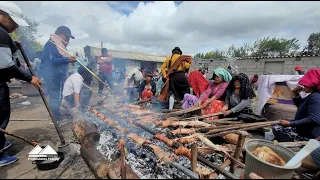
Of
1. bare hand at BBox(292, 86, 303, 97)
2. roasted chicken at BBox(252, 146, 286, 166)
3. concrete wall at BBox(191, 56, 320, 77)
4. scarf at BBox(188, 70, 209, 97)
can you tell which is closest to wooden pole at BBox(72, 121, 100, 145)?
roasted chicken at BBox(252, 146, 286, 166)

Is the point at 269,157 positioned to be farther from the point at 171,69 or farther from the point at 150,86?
the point at 150,86

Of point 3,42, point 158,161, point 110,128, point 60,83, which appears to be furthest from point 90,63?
point 158,161

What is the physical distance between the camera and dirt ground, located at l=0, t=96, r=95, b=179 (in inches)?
112

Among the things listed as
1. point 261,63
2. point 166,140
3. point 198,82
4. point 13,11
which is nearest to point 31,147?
point 13,11

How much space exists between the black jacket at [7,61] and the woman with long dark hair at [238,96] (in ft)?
16.1

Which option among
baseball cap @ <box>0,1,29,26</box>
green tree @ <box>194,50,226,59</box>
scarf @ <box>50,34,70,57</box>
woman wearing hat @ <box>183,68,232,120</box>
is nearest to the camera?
baseball cap @ <box>0,1,29,26</box>

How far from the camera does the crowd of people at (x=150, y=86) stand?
123 inches

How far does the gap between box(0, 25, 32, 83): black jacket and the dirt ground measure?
1561 millimetres

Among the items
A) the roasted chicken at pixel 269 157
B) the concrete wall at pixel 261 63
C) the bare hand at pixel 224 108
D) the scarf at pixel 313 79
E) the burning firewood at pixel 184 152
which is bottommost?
the burning firewood at pixel 184 152

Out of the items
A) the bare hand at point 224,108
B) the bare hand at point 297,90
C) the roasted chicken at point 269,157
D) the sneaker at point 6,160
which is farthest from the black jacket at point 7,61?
the bare hand at point 297,90

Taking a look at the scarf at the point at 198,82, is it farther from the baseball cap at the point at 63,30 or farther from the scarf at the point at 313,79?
the baseball cap at the point at 63,30

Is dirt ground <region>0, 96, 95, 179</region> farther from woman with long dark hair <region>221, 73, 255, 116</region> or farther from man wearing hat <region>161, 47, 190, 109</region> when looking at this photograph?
woman with long dark hair <region>221, 73, 255, 116</region>

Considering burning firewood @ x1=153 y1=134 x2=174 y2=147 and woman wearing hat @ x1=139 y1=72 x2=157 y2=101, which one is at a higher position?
woman wearing hat @ x1=139 y1=72 x2=157 y2=101

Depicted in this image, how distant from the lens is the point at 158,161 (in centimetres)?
311
